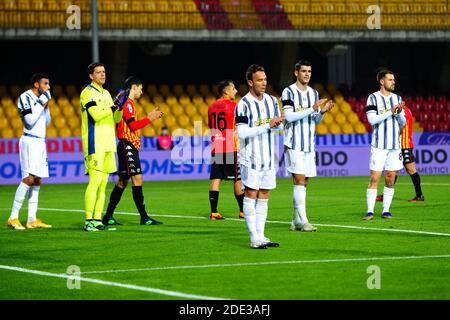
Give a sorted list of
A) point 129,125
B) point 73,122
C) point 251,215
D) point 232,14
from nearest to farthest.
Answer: point 251,215 → point 129,125 → point 73,122 → point 232,14

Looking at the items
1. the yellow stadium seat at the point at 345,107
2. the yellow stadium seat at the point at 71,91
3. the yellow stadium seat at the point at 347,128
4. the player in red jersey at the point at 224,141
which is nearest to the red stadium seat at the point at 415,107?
the yellow stadium seat at the point at 345,107

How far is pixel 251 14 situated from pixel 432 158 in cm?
809

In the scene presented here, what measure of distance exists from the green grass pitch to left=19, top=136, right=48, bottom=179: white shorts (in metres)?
0.88

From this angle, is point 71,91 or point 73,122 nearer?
point 73,122

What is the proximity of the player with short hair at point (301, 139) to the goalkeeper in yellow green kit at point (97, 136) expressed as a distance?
2.39 metres

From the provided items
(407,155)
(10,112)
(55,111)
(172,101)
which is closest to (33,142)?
(407,155)

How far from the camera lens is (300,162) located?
13.6 metres

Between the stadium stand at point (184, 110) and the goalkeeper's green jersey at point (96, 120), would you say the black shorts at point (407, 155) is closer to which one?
the goalkeeper's green jersey at point (96, 120)

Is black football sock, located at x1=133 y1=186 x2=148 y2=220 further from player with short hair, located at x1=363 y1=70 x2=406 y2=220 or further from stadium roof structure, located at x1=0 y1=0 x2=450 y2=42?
stadium roof structure, located at x1=0 y1=0 x2=450 y2=42

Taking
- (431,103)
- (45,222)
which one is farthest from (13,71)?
(45,222)

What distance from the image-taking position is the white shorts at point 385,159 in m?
15.2

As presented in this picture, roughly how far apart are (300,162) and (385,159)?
2.21 metres

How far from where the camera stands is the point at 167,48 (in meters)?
34.1

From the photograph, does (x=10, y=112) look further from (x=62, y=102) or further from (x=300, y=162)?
(x=300, y=162)
